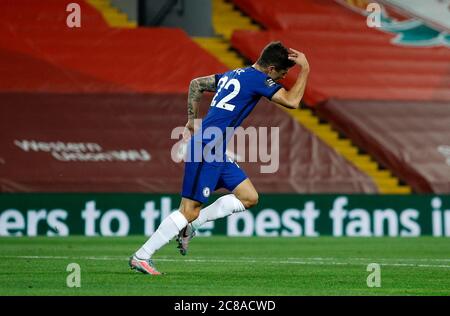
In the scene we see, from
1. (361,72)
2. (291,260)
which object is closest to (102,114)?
(361,72)

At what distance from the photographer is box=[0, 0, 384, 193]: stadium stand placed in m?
21.0

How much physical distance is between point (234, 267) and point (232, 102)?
82.6 inches

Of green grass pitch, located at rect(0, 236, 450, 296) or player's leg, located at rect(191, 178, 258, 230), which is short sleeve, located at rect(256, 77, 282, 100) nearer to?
player's leg, located at rect(191, 178, 258, 230)

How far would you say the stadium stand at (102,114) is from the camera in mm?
20969

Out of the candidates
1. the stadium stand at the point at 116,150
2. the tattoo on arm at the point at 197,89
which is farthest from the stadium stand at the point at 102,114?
the tattoo on arm at the point at 197,89

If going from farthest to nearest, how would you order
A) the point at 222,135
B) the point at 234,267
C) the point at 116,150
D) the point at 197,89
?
1. the point at 116,150
2. the point at 234,267
3. the point at 197,89
4. the point at 222,135

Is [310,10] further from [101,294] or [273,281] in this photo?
[101,294]

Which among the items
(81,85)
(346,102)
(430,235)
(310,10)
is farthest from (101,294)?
(310,10)

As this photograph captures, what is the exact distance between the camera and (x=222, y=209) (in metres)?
11.4

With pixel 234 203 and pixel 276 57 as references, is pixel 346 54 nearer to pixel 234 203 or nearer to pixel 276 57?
pixel 234 203

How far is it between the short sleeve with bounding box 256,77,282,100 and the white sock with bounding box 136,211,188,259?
4.57ft

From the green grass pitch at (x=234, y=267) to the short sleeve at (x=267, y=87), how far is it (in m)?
1.72

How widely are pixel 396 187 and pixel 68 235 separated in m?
6.63

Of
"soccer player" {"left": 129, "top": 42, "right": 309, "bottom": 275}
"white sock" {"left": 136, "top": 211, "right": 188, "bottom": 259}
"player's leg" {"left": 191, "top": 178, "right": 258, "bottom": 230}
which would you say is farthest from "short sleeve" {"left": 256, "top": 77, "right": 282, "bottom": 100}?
"white sock" {"left": 136, "top": 211, "right": 188, "bottom": 259}
